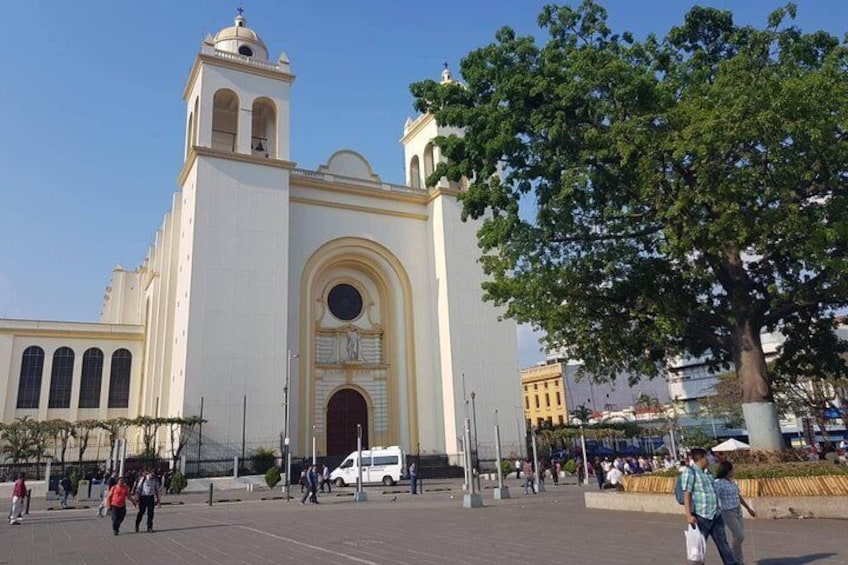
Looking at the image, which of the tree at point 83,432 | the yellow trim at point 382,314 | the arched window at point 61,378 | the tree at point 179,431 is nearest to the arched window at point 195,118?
the yellow trim at point 382,314

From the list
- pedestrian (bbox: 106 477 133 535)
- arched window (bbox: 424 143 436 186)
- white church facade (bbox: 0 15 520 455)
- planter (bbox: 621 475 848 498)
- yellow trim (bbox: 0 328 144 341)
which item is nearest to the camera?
planter (bbox: 621 475 848 498)

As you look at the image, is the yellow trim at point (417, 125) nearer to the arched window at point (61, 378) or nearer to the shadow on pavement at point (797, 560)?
the arched window at point (61, 378)

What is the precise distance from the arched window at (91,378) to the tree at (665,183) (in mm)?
29666

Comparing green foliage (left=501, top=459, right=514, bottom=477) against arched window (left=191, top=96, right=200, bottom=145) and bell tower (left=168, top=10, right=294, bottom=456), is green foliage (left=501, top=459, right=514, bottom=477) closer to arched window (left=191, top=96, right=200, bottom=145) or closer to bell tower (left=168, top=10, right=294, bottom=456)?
bell tower (left=168, top=10, right=294, bottom=456)

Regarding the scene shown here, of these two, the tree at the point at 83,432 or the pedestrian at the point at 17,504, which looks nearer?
the pedestrian at the point at 17,504

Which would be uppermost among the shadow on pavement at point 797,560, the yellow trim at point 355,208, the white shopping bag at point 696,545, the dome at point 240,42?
the dome at point 240,42

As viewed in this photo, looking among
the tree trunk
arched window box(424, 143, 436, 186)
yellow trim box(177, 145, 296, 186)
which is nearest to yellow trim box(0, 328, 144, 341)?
yellow trim box(177, 145, 296, 186)

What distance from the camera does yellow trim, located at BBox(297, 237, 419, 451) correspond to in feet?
101

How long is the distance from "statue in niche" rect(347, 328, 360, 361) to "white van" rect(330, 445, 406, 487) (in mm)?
5839

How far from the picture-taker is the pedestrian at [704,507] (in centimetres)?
→ 607

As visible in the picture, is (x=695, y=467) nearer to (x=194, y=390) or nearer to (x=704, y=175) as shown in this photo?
(x=704, y=175)

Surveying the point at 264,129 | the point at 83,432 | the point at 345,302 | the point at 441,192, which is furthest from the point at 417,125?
the point at 83,432

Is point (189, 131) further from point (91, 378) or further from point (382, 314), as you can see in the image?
point (91, 378)

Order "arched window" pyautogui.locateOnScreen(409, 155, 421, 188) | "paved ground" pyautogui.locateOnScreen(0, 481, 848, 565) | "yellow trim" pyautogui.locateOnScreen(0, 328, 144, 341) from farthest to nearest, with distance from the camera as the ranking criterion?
"arched window" pyautogui.locateOnScreen(409, 155, 421, 188)
"yellow trim" pyautogui.locateOnScreen(0, 328, 144, 341)
"paved ground" pyautogui.locateOnScreen(0, 481, 848, 565)
